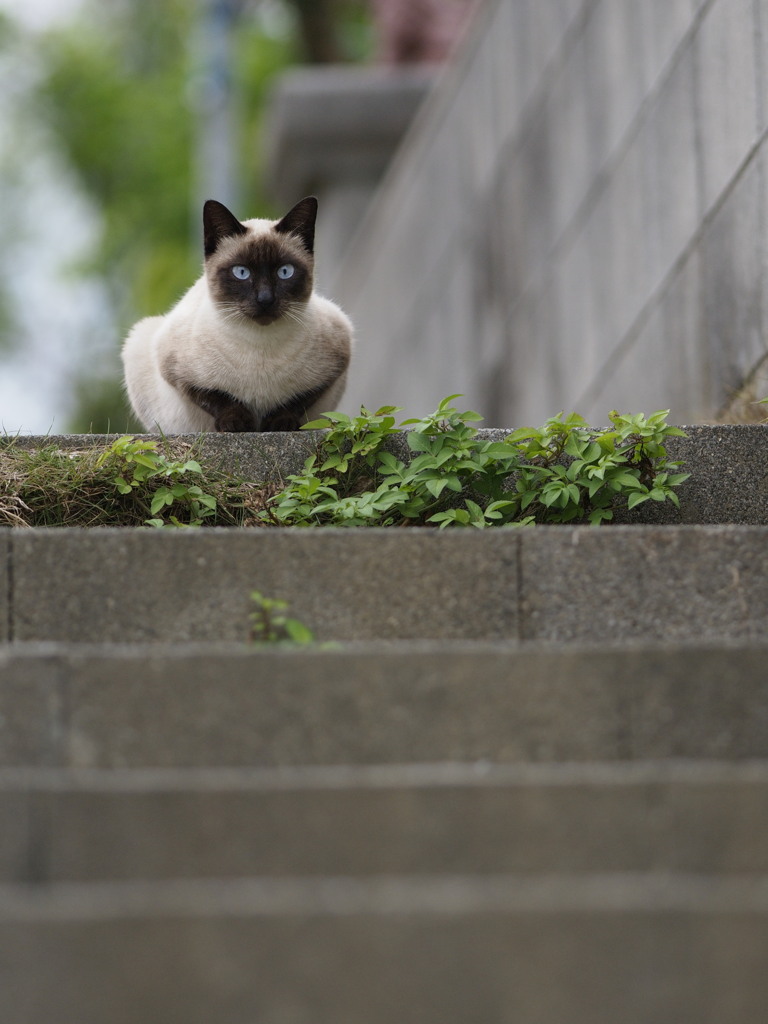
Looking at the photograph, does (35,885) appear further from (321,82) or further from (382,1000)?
(321,82)

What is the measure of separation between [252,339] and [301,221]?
2.02ft

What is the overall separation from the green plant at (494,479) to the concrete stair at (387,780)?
2.19ft

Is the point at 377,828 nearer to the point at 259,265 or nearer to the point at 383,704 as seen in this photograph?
the point at 383,704

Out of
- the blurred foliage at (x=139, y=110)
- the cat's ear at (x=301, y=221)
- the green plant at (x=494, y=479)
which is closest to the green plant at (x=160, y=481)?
the green plant at (x=494, y=479)

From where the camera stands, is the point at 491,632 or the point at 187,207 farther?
the point at 187,207

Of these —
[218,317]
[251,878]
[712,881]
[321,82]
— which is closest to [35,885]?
[251,878]

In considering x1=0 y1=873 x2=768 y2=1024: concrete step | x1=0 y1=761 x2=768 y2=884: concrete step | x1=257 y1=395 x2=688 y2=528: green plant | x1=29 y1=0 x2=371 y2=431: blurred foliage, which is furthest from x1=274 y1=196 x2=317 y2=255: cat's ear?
x1=29 y1=0 x2=371 y2=431: blurred foliage

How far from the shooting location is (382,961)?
202 centimetres

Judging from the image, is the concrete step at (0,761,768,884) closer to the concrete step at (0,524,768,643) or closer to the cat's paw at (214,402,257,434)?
the concrete step at (0,524,768,643)

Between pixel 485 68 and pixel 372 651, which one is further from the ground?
pixel 485 68

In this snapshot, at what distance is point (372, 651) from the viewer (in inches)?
116

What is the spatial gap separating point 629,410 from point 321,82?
8430 millimetres

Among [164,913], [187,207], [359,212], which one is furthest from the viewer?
[187,207]

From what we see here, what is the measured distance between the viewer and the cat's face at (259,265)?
565 centimetres
